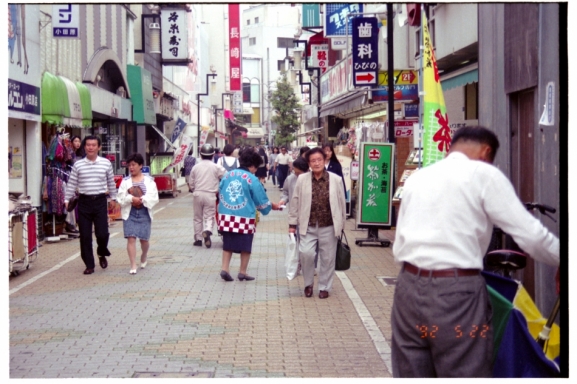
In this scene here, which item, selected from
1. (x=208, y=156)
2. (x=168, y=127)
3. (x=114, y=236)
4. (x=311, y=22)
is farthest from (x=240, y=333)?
(x=168, y=127)

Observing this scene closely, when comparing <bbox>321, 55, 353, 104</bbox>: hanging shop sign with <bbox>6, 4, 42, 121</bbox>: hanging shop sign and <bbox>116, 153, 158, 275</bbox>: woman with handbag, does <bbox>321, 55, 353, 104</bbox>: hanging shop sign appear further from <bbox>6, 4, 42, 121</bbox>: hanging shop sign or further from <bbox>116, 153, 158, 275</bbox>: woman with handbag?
<bbox>116, 153, 158, 275</bbox>: woman with handbag

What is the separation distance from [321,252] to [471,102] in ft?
22.3

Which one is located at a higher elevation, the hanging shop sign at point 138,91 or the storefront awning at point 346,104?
the hanging shop sign at point 138,91

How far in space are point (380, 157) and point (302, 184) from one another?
217 inches

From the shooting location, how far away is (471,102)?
51.8ft

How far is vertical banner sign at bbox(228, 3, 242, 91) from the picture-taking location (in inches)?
2665

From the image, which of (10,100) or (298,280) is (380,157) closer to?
(298,280)

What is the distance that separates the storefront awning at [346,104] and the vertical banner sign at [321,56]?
7.53 metres

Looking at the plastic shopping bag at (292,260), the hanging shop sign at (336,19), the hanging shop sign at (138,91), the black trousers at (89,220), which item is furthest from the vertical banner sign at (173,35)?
the plastic shopping bag at (292,260)


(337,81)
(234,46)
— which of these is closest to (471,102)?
(337,81)

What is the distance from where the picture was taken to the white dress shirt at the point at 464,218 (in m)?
4.14

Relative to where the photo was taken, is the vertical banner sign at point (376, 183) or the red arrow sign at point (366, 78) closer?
the vertical banner sign at point (376, 183)

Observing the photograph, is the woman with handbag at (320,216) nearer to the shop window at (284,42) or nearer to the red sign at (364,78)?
the red sign at (364,78)
